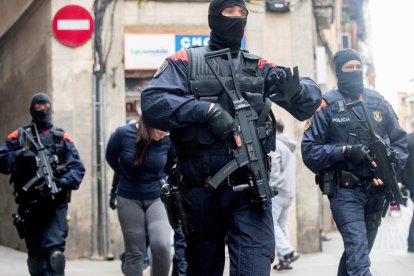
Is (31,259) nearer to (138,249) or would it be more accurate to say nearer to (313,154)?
(138,249)

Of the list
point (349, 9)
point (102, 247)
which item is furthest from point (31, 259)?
point (349, 9)

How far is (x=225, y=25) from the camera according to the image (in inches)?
192

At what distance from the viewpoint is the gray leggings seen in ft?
23.8

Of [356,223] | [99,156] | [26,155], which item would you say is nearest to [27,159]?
[26,155]

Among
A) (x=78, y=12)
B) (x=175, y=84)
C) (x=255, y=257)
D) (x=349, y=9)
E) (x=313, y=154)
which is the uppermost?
(x=349, y=9)

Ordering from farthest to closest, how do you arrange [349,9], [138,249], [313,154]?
[349,9], [138,249], [313,154]

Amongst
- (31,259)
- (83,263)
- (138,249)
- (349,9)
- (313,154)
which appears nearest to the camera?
(313,154)

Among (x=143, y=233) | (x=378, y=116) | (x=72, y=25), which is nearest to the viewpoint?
(x=378, y=116)

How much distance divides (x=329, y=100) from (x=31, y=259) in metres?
3.03

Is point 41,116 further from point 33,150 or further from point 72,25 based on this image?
point 72,25

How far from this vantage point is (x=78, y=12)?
40.6 feet

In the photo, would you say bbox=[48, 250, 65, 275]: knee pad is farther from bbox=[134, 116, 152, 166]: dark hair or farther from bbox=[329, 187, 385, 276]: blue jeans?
bbox=[329, 187, 385, 276]: blue jeans

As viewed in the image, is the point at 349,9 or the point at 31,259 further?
the point at 349,9

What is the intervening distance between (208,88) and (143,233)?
287cm
